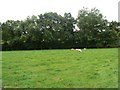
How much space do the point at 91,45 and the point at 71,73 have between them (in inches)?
1569

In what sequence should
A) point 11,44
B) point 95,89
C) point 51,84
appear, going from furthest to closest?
1. point 11,44
2. point 51,84
3. point 95,89

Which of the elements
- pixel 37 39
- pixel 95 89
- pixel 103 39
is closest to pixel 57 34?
pixel 37 39

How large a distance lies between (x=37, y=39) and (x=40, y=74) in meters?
38.8

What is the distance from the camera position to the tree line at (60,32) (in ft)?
168

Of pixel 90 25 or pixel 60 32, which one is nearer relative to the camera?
pixel 60 32

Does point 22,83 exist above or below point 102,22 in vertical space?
below

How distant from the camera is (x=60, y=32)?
53.0 metres

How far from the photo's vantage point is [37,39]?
51.7 metres

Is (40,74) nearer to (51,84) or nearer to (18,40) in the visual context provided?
(51,84)

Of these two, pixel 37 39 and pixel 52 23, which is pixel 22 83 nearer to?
pixel 37 39

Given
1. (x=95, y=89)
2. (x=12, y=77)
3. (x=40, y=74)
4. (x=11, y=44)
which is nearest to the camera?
(x=95, y=89)

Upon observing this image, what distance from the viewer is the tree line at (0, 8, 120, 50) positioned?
5134 cm

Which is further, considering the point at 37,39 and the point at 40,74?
the point at 37,39

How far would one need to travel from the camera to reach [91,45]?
52.7m
